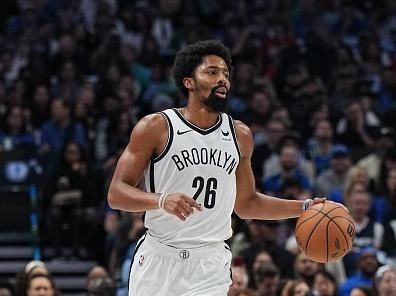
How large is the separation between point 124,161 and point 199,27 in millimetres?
9565

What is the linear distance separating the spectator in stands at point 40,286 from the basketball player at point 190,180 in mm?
2470

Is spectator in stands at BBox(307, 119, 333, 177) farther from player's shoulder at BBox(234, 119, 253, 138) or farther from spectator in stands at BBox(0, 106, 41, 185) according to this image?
player's shoulder at BBox(234, 119, 253, 138)

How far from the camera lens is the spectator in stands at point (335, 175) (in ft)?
36.0

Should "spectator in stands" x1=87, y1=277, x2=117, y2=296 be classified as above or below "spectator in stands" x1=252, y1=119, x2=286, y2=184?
below

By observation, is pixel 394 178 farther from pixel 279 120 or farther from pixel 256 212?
pixel 256 212

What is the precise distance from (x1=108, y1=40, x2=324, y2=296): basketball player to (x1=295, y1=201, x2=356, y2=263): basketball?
0.44 m

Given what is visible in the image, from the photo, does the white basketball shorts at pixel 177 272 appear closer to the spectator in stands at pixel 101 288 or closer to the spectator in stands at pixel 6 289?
the spectator in stands at pixel 101 288

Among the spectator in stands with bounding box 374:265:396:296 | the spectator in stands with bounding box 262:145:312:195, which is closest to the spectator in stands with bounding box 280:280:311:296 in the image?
the spectator in stands with bounding box 374:265:396:296

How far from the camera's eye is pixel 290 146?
36.3 feet

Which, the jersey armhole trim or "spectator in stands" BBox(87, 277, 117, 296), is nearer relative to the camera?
the jersey armhole trim

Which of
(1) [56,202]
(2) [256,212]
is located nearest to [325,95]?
(1) [56,202]

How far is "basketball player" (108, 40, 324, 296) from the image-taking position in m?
5.64

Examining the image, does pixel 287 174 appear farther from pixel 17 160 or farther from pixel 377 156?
pixel 17 160

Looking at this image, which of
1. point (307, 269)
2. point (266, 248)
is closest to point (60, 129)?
point (266, 248)
